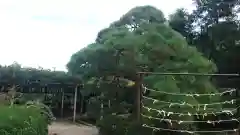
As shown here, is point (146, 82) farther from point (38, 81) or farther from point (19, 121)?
point (38, 81)

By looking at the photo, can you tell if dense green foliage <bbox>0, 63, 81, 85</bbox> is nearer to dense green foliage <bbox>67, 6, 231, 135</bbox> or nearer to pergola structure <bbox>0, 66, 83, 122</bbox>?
pergola structure <bbox>0, 66, 83, 122</bbox>

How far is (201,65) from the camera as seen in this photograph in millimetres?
5465

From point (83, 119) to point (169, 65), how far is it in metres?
4.60

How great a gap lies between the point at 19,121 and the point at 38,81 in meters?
5.51

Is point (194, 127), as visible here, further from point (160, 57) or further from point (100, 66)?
point (100, 66)

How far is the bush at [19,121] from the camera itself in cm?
376

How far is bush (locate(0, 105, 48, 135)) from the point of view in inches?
148

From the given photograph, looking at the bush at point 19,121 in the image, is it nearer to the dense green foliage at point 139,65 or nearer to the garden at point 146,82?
the garden at point 146,82

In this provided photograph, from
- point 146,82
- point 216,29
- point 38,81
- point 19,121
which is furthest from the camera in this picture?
point 38,81

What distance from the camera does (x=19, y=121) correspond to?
3.91 metres

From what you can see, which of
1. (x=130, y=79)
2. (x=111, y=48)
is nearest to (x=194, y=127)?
(x=130, y=79)

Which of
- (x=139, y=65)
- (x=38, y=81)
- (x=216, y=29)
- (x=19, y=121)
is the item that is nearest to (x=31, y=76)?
(x=38, y=81)

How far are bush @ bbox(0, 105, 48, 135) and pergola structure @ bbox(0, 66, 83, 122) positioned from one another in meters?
4.60

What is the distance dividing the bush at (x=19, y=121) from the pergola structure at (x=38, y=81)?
4601 mm
